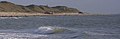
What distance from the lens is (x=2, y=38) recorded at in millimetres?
27500

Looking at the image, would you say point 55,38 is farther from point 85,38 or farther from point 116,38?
point 116,38

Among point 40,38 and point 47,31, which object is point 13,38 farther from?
point 47,31

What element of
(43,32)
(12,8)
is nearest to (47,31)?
(43,32)

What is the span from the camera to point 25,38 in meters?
27.6

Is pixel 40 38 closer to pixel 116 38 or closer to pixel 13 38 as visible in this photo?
pixel 13 38

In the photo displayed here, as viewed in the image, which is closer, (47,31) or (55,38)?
(55,38)

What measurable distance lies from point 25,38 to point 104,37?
5.97m

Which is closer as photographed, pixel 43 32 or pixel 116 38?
pixel 116 38

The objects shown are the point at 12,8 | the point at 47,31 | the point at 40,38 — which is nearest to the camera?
the point at 40,38

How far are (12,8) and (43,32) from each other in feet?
552

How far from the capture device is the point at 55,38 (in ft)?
89.9

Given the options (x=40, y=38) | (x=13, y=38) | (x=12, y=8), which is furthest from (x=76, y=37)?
(x=12, y=8)

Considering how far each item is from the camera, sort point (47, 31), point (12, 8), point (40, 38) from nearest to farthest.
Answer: point (40, 38)
point (47, 31)
point (12, 8)

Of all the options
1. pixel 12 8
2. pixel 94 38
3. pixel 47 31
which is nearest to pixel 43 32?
pixel 47 31
